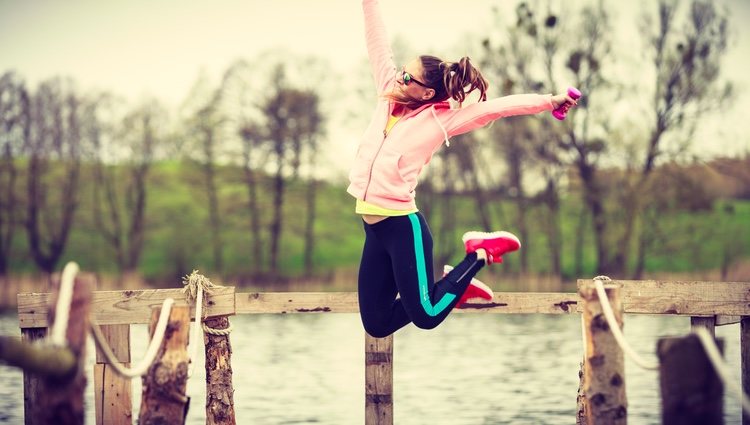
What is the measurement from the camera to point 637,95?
109 feet

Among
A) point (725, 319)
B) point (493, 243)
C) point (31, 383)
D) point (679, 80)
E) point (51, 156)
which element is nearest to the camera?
point (493, 243)

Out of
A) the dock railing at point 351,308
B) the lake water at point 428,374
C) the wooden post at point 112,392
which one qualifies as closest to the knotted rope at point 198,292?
the dock railing at point 351,308

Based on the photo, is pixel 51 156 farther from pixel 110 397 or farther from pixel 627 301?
pixel 627 301

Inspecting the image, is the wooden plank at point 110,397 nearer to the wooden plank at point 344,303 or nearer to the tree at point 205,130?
the wooden plank at point 344,303

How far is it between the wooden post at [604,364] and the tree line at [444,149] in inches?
1075

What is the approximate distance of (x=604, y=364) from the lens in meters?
5.79

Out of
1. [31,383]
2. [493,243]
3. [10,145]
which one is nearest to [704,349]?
[493,243]

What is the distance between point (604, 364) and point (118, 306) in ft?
11.3

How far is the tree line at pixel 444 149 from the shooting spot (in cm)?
3312

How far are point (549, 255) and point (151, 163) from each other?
1451cm

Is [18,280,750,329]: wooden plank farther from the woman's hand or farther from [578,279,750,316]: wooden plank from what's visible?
the woman's hand

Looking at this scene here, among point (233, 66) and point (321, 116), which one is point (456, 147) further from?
point (233, 66)

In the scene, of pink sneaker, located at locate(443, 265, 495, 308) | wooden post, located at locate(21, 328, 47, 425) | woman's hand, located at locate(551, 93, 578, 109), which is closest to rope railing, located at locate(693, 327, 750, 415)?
woman's hand, located at locate(551, 93, 578, 109)

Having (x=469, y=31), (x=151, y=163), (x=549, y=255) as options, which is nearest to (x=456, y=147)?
(x=469, y=31)
